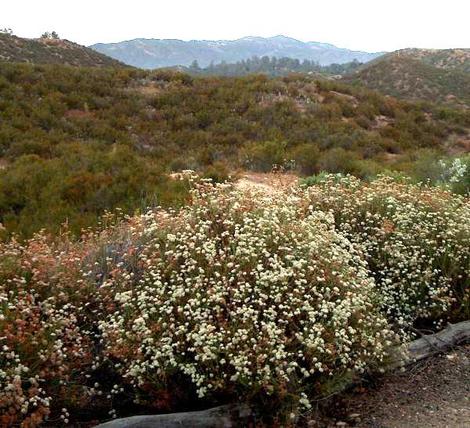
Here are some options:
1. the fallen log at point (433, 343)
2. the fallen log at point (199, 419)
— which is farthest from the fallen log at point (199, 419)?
the fallen log at point (433, 343)

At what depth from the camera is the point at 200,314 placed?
4.23 meters

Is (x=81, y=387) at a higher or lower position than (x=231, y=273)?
lower

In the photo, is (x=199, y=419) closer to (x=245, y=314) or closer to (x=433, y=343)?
(x=245, y=314)

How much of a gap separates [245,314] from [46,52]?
48.8 meters

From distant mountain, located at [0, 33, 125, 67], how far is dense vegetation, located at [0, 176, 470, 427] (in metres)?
38.9

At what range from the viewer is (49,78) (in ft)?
76.8

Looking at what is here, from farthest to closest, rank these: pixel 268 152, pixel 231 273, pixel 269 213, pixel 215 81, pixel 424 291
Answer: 1. pixel 215 81
2. pixel 268 152
3. pixel 424 291
4. pixel 269 213
5. pixel 231 273

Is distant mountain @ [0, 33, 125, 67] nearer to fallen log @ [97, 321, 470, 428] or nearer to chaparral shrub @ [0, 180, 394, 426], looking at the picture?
chaparral shrub @ [0, 180, 394, 426]

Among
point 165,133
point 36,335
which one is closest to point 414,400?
point 36,335

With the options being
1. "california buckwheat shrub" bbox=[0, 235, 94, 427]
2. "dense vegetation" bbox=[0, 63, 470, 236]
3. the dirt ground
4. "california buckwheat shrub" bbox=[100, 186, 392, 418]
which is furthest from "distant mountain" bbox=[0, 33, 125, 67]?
the dirt ground

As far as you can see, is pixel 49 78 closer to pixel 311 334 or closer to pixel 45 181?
pixel 45 181

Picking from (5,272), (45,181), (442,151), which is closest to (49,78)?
(45,181)

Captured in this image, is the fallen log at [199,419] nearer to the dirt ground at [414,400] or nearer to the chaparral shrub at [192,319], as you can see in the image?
the chaparral shrub at [192,319]

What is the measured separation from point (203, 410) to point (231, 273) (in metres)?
1.06
